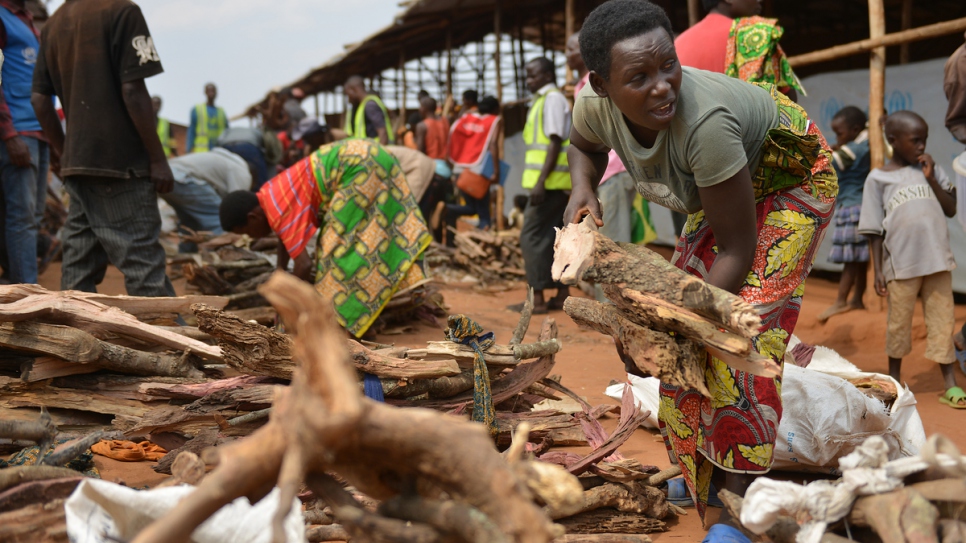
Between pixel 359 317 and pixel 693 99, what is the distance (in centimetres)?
320

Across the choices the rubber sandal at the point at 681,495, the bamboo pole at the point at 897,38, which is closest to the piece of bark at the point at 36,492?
the rubber sandal at the point at 681,495

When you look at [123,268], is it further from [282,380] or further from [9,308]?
[282,380]

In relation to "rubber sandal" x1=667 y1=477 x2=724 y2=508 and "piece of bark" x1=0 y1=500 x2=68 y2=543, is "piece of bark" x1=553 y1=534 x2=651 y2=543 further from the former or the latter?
"piece of bark" x1=0 y1=500 x2=68 y2=543

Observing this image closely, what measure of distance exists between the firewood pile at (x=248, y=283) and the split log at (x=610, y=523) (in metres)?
3.01

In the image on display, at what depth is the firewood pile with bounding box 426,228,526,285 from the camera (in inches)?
367

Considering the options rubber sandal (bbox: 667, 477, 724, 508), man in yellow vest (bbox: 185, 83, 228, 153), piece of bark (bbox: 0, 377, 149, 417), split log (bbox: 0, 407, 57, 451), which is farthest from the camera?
man in yellow vest (bbox: 185, 83, 228, 153)

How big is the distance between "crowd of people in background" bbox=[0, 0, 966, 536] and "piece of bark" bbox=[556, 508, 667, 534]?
0.21m

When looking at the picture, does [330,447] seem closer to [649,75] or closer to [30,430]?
[30,430]

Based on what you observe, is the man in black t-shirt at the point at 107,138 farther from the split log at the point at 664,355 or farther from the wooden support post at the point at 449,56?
the wooden support post at the point at 449,56

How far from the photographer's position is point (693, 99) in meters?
2.17

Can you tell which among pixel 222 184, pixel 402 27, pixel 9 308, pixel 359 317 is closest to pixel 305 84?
pixel 402 27

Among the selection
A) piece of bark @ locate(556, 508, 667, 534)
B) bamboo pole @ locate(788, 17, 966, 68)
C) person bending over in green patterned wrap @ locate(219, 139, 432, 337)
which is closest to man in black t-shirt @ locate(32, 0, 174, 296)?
person bending over in green patterned wrap @ locate(219, 139, 432, 337)

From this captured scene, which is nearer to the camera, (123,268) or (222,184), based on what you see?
(123,268)

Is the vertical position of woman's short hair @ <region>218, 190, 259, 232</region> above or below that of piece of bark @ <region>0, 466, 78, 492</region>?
above
